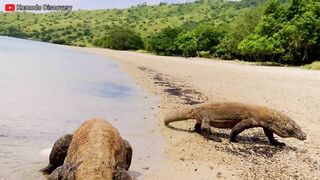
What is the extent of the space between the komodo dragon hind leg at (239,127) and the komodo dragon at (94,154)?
6752mm

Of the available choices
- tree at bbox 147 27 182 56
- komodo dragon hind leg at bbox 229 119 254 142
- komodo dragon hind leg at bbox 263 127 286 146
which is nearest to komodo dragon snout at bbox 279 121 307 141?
komodo dragon hind leg at bbox 263 127 286 146

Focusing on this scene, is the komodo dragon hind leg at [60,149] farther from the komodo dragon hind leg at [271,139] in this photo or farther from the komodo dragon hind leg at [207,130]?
the komodo dragon hind leg at [271,139]

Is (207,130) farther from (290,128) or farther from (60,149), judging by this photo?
(60,149)

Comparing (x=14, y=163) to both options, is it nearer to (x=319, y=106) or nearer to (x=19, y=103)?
(x=19, y=103)

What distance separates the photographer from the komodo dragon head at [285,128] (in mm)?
14445

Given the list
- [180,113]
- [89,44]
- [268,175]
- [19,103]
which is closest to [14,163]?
[268,175]

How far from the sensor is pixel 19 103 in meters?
21.2

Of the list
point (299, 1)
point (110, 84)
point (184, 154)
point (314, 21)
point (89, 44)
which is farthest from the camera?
point (89, 44)

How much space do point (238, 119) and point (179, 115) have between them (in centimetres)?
198

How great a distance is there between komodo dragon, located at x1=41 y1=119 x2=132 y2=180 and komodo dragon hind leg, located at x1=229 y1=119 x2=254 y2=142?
6.75 meters

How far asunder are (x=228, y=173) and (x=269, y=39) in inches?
2420

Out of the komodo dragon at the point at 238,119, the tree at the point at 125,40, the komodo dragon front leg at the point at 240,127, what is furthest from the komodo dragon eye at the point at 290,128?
the tree at the point at 125,40

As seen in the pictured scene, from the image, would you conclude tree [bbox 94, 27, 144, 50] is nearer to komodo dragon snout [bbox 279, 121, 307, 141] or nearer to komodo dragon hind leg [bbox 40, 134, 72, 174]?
komodo dragon snout [bbox 279, 121, 307, 141]

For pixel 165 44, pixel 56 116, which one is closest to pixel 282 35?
pixel 165 44
